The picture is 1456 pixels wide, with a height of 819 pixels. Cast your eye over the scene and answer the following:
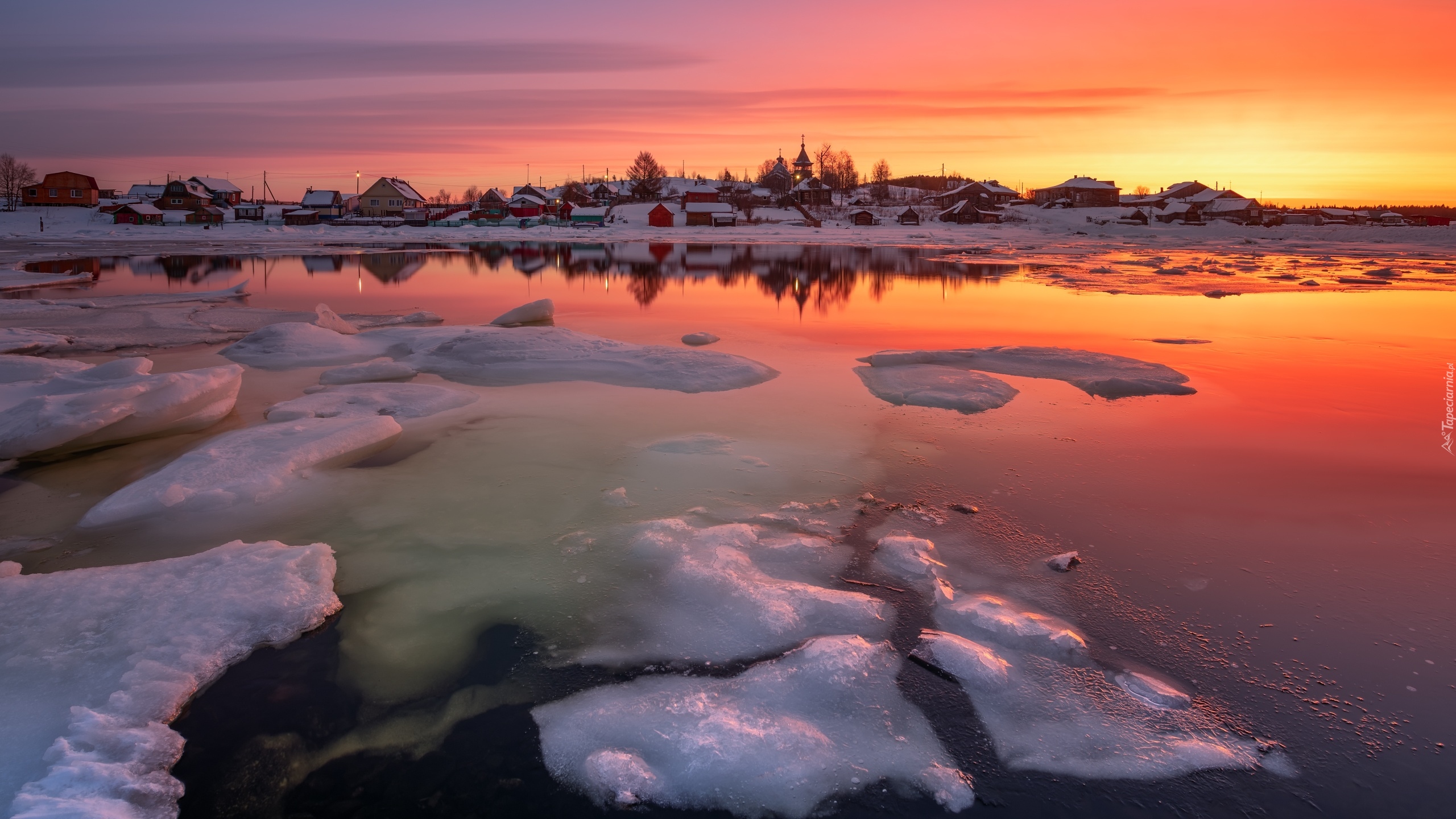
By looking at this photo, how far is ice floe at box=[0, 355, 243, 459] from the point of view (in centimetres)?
646

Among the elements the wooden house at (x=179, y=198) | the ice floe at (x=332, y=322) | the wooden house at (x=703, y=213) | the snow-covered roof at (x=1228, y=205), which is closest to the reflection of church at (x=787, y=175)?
the wooden house at (x=703, y=213)

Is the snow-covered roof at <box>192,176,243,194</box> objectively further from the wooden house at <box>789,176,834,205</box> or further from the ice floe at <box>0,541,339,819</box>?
the ice floe at <box>0,541,339,819</box>

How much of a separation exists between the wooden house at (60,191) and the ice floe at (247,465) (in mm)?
95013

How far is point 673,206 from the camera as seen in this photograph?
79.8 meters

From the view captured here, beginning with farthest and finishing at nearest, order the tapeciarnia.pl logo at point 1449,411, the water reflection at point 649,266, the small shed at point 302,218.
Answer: the small shed at point 302,218 → the water reflection at point 649,266 → the tapeciarnia.pl logo at point 1449,411

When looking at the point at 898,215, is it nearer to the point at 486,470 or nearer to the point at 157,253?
the point at 157,253

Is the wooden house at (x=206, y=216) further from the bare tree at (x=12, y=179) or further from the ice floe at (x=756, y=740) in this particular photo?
the ice floe at (x=756, y=740)

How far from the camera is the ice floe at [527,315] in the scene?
13.3m

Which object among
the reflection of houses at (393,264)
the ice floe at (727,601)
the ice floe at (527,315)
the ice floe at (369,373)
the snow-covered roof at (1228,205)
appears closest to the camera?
the ice floe at (727,601)

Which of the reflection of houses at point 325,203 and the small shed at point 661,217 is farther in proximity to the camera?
the reflection of houses at point 325,203

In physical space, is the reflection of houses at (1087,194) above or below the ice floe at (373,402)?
above

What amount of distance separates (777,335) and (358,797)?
11.3 metres

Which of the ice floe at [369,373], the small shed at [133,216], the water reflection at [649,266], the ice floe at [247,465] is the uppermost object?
the small shed at [133,216]

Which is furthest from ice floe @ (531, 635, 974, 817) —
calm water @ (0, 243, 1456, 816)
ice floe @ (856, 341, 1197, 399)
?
ice floe @ (856, 341, 1197, 399)
